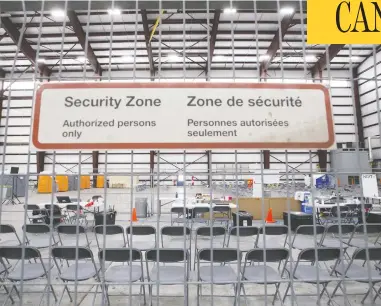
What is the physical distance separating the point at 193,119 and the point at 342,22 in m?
1.15

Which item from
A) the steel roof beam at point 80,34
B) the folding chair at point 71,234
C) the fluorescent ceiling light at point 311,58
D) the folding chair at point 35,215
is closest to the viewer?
the folding chair at point 71,234

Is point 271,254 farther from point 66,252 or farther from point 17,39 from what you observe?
point 17,39

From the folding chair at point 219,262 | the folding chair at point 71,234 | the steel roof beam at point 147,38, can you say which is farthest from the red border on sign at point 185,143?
the steel roof beam at point 147,38

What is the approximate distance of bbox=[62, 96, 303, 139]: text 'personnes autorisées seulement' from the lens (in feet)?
5.27

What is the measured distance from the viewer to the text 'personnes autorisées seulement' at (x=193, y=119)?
1.61m

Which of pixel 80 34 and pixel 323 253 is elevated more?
pixel 80 34

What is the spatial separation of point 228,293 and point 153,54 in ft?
42.4

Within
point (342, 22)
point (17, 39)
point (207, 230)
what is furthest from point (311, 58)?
point (17, 39)

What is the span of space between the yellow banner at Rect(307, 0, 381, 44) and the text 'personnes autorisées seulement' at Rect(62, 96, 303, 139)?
1.50 ft

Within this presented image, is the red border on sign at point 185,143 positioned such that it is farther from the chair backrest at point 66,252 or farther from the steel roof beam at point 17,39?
the steel roof beam at point 17,39

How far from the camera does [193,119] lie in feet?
5.33

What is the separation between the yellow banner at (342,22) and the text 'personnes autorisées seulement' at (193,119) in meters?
0.46

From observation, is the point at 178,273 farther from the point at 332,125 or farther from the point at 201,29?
the point at 201,29

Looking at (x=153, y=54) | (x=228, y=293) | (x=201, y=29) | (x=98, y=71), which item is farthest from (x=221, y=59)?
(x=228, y=293)
